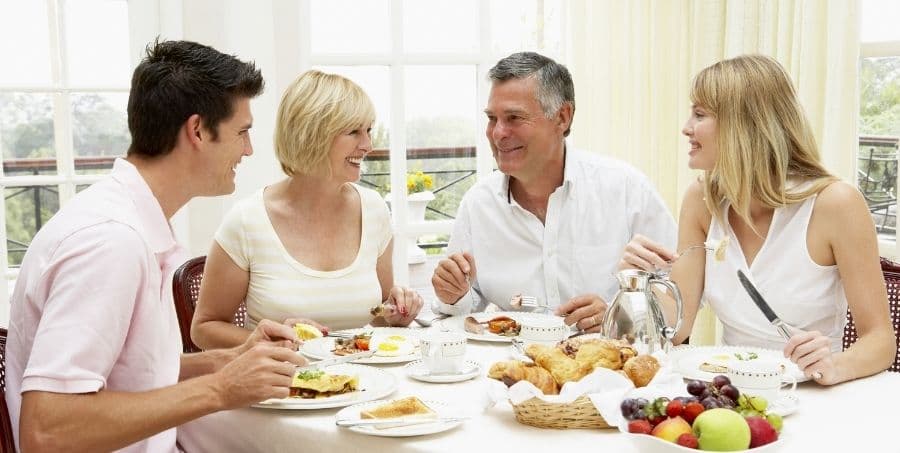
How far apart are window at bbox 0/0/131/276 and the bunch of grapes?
281cm

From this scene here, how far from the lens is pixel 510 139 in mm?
2914

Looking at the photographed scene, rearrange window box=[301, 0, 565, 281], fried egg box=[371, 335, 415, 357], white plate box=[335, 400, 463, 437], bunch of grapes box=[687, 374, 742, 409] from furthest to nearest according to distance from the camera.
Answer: window box=[301, 0, 565, 281]
fried egg box=[371, 335, 415, 357]
white plate box=[335, 400, 463, 437]
bunch of grapes box=[687, 374, 742, 409]

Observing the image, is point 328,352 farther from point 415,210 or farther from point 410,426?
point 415,210

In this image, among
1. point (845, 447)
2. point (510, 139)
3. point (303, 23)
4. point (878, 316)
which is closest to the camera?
point (845, 447)

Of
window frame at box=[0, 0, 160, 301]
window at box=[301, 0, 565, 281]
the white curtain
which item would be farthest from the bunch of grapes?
window frame at box=[0, 0, 160, 301]

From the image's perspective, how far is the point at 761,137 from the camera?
2.34 meters

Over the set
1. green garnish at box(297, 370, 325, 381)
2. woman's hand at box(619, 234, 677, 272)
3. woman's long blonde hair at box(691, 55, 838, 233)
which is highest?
woman's long blonde hair at box(691, 55, 838, 233)

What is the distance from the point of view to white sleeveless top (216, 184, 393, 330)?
2.53 m

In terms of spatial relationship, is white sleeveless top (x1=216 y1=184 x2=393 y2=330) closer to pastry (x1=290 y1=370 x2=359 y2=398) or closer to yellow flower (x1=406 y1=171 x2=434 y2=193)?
pastry (x1=290 y1=370 x2=359 y2=398)

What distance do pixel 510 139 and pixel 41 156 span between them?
1.85 meters

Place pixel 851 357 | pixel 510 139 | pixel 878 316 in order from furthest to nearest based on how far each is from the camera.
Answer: pixel 510 139, pixel 878 316, pixel 851 357

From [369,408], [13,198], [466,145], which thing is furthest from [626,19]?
[369,408]

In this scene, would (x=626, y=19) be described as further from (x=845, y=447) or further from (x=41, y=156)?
(x=845, y=447)

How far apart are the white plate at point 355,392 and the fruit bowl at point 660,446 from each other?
1.81ft
